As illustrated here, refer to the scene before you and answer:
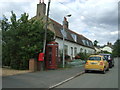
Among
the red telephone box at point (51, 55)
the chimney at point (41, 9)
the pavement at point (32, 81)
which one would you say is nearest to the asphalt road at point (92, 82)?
the pavement at point (32, 81)

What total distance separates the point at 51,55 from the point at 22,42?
337 cm

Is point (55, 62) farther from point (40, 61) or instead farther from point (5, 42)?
point (5, 42)

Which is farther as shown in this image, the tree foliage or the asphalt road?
the tree foliage

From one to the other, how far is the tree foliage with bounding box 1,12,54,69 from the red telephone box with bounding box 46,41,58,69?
1.29 metres

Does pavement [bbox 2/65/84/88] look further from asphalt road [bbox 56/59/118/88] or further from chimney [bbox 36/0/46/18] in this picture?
chimney [bbox 36/0/46/18]

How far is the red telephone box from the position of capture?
16562 mm

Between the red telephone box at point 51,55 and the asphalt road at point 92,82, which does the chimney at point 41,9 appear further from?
the asphalt road at point 92,82

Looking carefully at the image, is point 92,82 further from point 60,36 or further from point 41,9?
point 41,9

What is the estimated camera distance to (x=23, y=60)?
15.0 m

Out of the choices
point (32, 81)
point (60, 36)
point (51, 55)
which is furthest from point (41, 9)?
point (32, 81)

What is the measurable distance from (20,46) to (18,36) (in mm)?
1076

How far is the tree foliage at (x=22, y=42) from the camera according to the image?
15039mm

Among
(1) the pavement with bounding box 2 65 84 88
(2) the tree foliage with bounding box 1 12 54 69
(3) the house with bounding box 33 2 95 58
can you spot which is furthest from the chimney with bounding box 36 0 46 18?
(1) the pavement with bounding box 2 65 84 88

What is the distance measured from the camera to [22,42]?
15.2 meters
